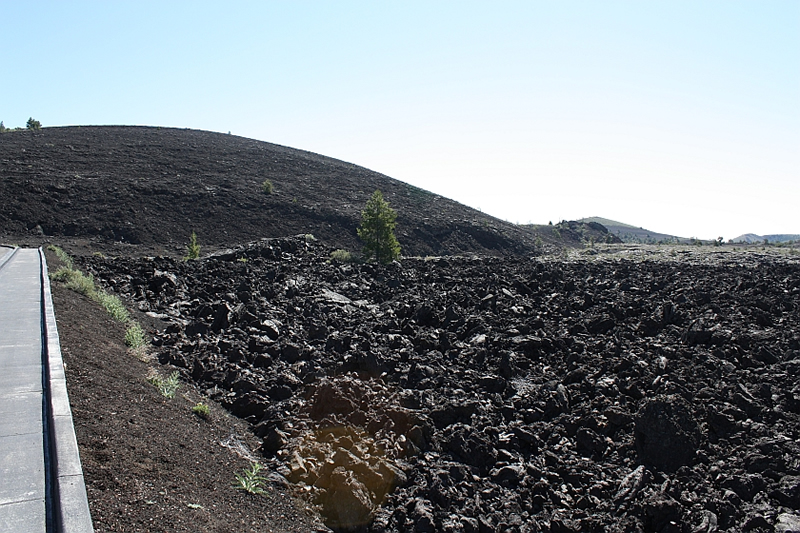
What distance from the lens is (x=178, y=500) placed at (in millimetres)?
5090

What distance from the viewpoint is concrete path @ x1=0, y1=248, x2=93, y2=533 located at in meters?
4.10

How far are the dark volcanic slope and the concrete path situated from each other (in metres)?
26.8

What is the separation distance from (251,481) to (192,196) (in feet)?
127

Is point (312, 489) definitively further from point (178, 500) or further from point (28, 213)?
point (28, 213)

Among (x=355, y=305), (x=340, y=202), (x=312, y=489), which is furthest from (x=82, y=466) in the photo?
(x=340, y=202)

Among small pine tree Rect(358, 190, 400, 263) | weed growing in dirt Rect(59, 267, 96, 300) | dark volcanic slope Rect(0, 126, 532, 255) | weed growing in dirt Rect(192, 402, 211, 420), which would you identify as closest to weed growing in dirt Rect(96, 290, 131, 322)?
weed growing in dirt Rect(59, 267, 96, 300)

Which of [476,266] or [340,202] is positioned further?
[340,202]

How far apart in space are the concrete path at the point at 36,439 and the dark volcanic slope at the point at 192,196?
26.8 m

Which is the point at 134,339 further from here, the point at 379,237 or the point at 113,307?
the point at 379,237

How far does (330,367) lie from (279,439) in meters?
3.11

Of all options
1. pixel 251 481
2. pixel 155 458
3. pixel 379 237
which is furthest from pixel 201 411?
pixel 379 237

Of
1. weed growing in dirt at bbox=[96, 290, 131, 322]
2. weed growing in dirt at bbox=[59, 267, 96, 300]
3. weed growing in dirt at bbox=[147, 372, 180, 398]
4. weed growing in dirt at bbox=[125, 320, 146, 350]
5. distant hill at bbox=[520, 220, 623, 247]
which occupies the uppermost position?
distant hill at bbox=[520, 220, 623, 247]

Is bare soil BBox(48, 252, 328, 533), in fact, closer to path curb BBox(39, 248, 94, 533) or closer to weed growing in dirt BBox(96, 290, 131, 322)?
path curb BBox(39, 248, 94, 533)

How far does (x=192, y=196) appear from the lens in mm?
41500
